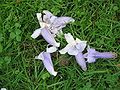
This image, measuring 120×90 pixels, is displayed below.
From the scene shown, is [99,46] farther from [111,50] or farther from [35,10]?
[35,10]

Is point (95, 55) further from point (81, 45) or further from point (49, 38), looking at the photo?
point (49, 38)

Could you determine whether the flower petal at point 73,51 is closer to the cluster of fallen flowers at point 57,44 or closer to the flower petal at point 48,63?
the cluster of fallen flowers at point 57,44

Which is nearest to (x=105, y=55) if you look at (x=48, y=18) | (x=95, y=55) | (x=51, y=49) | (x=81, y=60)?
(x=95, y=55)

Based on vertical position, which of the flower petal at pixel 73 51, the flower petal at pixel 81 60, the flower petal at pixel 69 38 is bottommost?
the flower petal at pixel 81 60

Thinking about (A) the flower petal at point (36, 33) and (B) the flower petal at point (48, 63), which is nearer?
(B) the flower petal at point (48, 63)

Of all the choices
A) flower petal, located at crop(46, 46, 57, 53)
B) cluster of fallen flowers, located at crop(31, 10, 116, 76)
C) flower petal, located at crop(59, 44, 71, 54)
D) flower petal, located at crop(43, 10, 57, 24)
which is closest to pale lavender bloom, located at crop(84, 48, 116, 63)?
cluster of fallen flowers, located at crop(31, 10, 116, 76)

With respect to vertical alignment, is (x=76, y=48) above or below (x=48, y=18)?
below

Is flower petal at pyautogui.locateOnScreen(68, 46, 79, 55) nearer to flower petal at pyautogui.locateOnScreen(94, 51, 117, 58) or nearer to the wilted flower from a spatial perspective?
the wilted flower

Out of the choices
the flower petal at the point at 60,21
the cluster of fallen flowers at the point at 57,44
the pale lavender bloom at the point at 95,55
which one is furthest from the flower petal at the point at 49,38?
the pale lavender bloom at the point at 95,55
